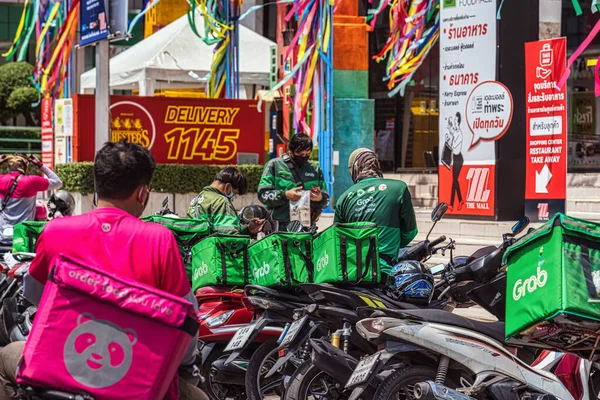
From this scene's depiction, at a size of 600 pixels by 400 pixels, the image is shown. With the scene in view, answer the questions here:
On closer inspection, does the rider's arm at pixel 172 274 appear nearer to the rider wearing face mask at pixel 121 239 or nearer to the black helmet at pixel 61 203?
the rider wearing face mask at pixel 121 239

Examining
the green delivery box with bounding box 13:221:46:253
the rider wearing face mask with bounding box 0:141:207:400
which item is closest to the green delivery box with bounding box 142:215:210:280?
the green delivery box with bounding box 13:221:46:253

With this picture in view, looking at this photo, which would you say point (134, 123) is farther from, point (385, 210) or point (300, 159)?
point (385, 210)

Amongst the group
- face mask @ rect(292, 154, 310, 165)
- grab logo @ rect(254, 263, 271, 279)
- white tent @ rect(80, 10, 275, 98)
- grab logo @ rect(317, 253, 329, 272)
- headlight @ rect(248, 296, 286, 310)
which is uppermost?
white tent @ rect(80, 10, 275, 98)

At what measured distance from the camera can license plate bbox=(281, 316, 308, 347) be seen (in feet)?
23.4

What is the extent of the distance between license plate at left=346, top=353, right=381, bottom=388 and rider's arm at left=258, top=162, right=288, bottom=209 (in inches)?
176

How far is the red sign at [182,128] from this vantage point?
2119 centimetres

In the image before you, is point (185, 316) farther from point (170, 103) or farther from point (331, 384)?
point (170, 103)

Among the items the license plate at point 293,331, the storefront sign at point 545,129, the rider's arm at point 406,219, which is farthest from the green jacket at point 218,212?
the storefront sign at point 545,129

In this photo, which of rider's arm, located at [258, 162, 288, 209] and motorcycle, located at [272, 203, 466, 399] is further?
rider's arm, located at [258, 162, 288, 209]

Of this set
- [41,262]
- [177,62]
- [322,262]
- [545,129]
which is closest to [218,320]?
[322,262]

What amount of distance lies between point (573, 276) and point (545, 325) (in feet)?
1.30

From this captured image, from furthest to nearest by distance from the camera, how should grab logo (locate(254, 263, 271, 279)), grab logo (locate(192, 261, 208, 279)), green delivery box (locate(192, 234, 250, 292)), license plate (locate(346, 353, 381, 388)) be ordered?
grab logo (locate(192, 261, 208, 279)), green delivery box (locate(192, 234, 250, 292)), grab logo (locate(254, 263, 271, 279)), license plate (locate(346, 353, 381, 388))

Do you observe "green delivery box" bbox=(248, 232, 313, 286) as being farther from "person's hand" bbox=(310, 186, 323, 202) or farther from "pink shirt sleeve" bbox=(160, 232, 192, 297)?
"pink shirt sleeve" bbox=(160, 232, 192, 297)

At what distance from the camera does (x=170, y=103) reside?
2142 centimetres
